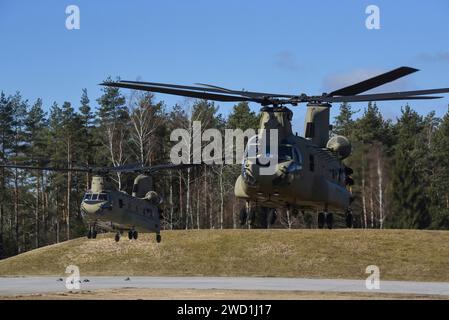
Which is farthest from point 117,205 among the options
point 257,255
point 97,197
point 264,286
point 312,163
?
point 312,163

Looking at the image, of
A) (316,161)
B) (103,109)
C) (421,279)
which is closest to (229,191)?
(103,109)

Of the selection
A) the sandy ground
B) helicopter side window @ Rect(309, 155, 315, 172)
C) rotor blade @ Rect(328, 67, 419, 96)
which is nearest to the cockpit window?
the sandy ground

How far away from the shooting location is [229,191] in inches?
3634

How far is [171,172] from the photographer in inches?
3723

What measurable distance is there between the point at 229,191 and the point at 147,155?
12.9 meters

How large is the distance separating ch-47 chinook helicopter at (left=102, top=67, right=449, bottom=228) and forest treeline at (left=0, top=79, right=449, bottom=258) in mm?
41451

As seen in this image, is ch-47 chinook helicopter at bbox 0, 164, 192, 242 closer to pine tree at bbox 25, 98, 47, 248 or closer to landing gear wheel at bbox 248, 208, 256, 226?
landing gear wheel at bbox 248, 208, 256, 226

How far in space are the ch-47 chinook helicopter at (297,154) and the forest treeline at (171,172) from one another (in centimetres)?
4145

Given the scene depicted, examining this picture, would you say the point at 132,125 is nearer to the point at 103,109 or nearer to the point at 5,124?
the point at 103,109

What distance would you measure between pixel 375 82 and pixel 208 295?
1852 centimetres

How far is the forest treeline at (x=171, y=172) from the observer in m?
84.9

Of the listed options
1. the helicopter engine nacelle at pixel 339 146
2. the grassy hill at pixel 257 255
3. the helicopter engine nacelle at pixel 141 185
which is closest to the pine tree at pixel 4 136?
the grassy hill at pixel 257 255

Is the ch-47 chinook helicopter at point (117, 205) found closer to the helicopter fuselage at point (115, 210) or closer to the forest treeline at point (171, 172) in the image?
the helicopter fuselage at point (115, 210)
